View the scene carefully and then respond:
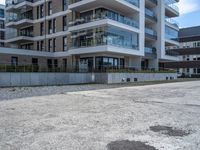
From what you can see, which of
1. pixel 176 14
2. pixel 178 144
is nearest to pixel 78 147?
pixel 178 144

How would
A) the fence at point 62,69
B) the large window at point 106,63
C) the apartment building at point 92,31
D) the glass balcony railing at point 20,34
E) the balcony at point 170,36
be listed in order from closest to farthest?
the fence at point 62,69 → the apartment building at point 92,31 → the large window at point 106,63 → the glass balcony railing at point 20,34 → the balcony at point 170,36

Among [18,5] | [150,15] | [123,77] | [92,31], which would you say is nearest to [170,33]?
[150,15]

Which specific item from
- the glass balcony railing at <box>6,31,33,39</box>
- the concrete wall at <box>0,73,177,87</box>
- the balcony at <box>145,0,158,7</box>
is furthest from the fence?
the glass balcony railing at <box>6,31,33,39</box>

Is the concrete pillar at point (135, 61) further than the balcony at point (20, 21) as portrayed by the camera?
No

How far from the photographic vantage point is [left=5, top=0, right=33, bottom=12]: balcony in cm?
4467

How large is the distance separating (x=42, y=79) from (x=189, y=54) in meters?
41.9

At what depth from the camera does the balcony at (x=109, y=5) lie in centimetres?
3128

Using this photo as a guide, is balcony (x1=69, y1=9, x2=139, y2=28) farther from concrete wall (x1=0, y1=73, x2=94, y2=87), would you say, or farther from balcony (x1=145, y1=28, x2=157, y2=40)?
concrete wall (x1=0, y1=73, x2=94, y2=87)

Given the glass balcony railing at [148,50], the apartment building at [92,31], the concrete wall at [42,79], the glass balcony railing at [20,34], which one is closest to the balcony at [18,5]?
the apartment building at [92,31]

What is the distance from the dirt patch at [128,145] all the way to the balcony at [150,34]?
36.2 m

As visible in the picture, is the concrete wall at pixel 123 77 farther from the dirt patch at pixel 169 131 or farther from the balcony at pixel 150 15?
the dirt patch at pixel 169 131

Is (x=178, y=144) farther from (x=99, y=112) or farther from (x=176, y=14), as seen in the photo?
(x=176, y=14)

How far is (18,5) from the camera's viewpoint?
4581 centimetres

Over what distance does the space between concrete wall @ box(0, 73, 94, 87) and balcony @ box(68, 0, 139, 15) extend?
30.2 feet
